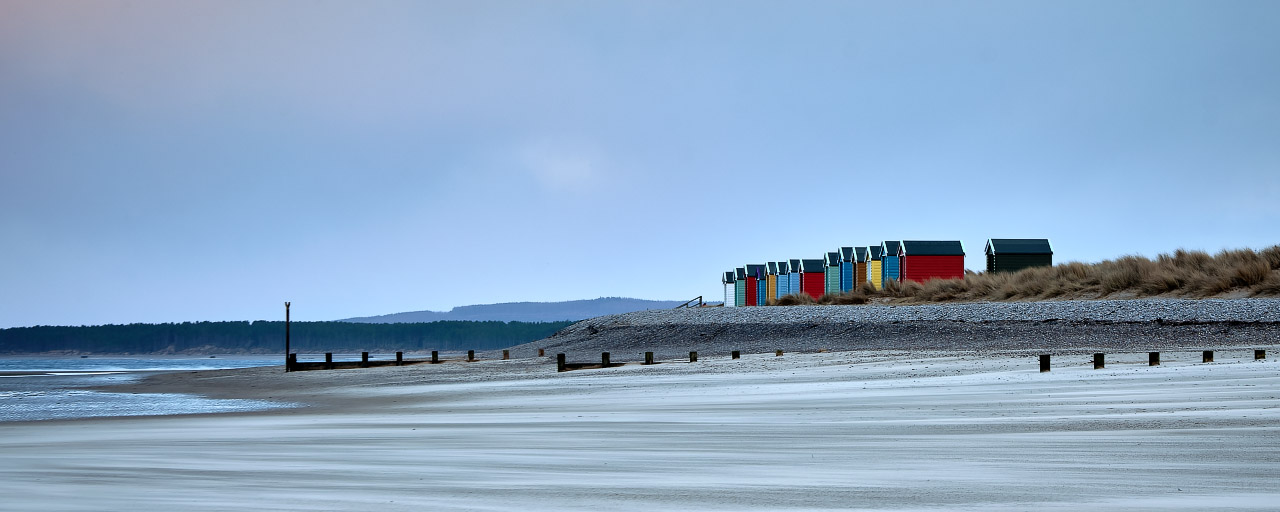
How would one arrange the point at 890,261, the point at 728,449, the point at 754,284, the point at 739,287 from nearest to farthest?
the point at 728,449 < the point at 890,261 < the point at 754,284 < the point at 739,287

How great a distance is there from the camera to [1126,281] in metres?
39.4

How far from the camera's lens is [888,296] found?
163 ft

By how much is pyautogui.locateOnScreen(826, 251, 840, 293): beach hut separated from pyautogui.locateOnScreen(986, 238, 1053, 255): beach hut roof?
11113 millimetres

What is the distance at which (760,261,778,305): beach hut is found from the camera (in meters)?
72.6

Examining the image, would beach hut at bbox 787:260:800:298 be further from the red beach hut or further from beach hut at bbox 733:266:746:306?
the red beach hut

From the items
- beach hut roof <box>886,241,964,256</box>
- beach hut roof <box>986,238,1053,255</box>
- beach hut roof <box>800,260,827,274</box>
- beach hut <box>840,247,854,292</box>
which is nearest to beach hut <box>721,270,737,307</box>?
beach hut roof <box>800,260,827,274</box>

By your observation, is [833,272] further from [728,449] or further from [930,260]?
[728,449]

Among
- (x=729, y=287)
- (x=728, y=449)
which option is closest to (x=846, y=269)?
(x=729, y=287)

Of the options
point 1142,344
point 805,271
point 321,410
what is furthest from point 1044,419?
point 805,271

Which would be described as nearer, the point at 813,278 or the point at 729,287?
the point at 813,278

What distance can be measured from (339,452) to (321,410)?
32.1ft

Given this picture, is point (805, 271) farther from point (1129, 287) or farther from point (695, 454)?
point (695, 454)

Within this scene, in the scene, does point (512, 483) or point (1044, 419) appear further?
point (1044, 419)

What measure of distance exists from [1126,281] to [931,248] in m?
17.8
